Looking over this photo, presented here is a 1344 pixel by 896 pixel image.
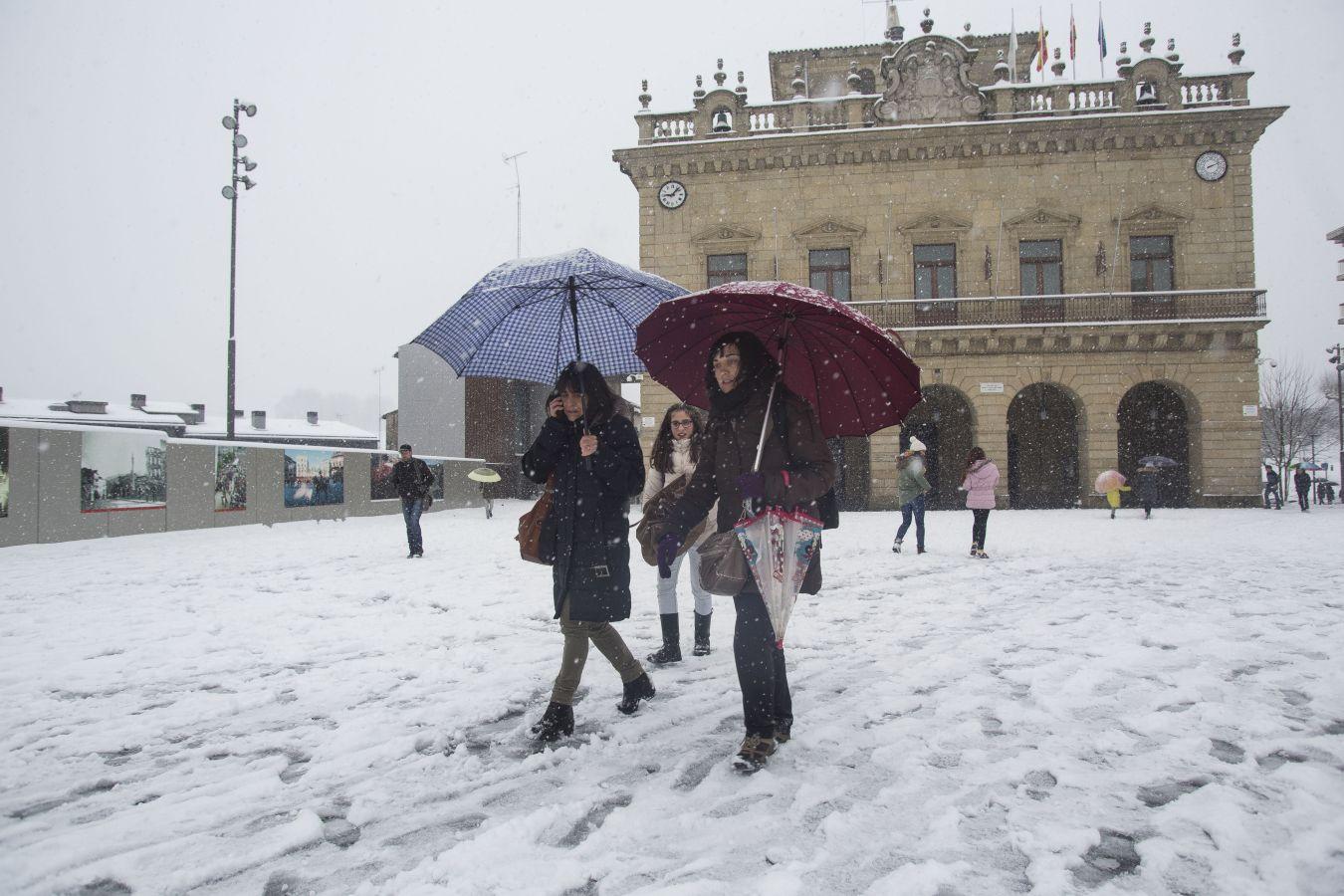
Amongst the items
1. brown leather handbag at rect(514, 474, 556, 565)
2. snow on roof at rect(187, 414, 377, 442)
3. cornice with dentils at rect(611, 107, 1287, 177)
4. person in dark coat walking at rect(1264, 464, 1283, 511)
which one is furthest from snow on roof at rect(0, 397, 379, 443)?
person in dark coat walking at rect(1264, 464, 1283, 511)

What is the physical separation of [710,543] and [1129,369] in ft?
81.7

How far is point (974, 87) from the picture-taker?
24.0 m

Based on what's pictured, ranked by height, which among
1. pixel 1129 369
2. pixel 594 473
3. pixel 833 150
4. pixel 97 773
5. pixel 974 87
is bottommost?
pixel 97 773

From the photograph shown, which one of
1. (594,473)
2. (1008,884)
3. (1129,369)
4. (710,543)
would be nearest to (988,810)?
(1008,884)

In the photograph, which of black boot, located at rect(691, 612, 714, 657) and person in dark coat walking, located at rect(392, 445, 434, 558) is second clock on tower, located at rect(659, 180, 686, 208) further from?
black boot, located at rect(691, 612, 714, 657)

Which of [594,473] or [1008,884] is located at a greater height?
[594,473]

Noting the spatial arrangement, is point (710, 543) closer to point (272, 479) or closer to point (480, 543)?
point (480, 543)

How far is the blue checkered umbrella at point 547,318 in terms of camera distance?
420 cm

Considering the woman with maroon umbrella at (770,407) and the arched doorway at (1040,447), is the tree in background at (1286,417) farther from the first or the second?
the woman with maroon umbrella at (770,407)

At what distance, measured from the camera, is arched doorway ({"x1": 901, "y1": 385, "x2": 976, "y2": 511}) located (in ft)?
83.6

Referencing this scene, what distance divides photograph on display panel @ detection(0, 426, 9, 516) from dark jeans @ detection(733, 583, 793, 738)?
1402 cm

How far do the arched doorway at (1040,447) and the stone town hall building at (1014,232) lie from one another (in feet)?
0.40

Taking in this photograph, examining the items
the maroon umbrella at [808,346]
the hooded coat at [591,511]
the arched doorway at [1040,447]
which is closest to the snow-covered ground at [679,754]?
the hooded coat at [591,511]

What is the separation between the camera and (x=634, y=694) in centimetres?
403
